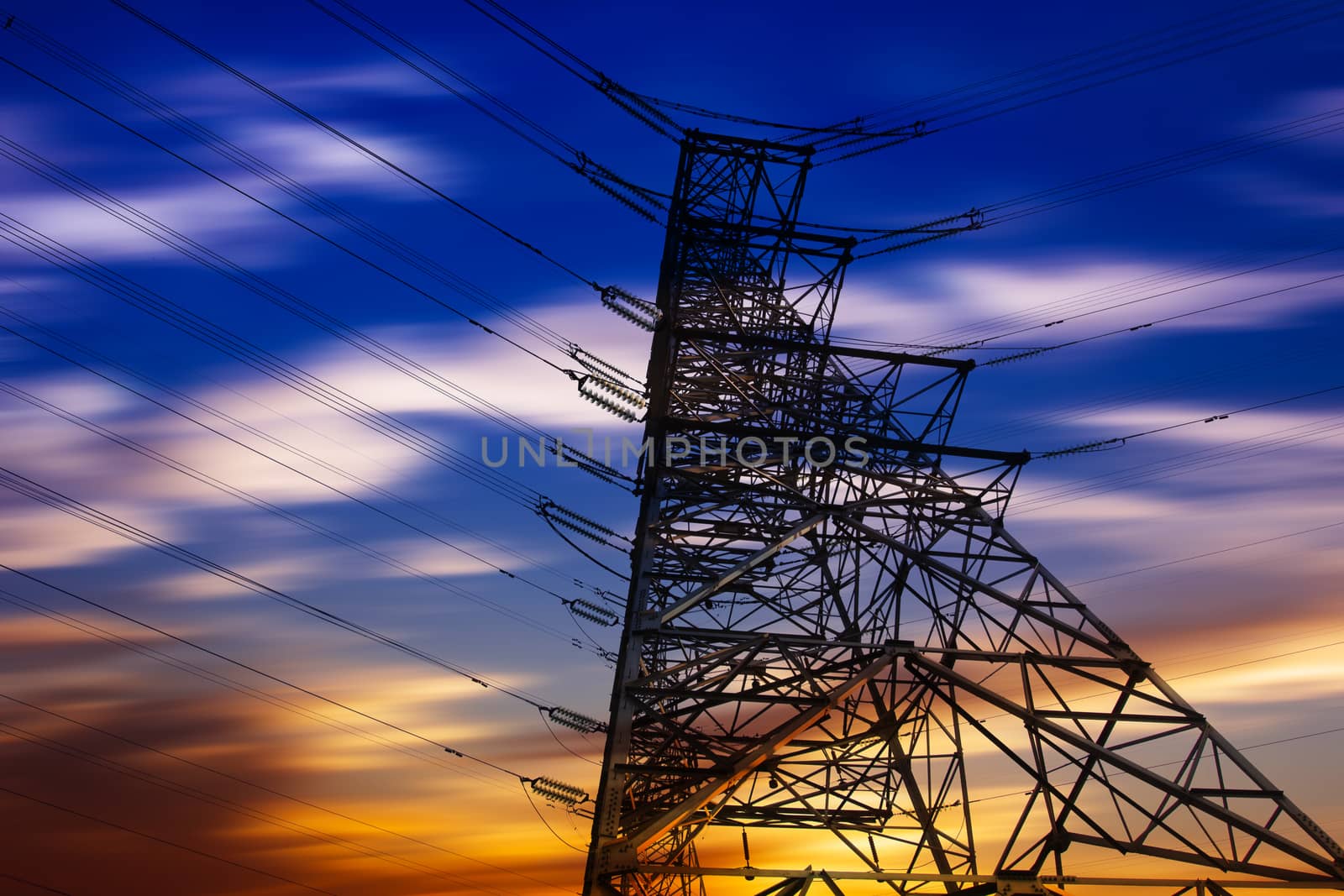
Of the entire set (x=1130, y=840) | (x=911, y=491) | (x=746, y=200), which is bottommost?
(x=1130, y=840)

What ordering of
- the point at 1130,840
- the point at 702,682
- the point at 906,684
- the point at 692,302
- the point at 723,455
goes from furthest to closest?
the point at 692,302 < the point at 723,455 < the point at 906,684 < the point at 702,682 < the point at 1130,840

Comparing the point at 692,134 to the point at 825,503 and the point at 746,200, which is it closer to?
the point at 746,200

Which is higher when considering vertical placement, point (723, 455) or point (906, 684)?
point (723, 455)

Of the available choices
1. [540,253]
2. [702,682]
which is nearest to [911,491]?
[702,682]

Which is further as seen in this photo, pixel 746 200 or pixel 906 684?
pixel 746 200

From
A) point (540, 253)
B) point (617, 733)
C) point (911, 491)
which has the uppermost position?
point (540, 253)

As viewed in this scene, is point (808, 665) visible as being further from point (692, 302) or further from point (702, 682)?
point (692, 302)

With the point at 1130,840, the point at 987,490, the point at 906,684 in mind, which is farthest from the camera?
the point at 987,490

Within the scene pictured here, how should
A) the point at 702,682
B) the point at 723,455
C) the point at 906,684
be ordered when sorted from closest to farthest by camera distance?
the point at 702,682 < the point at 906,684 < the point at 723,455

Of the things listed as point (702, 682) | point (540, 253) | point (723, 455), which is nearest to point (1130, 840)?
point (702, 682)
